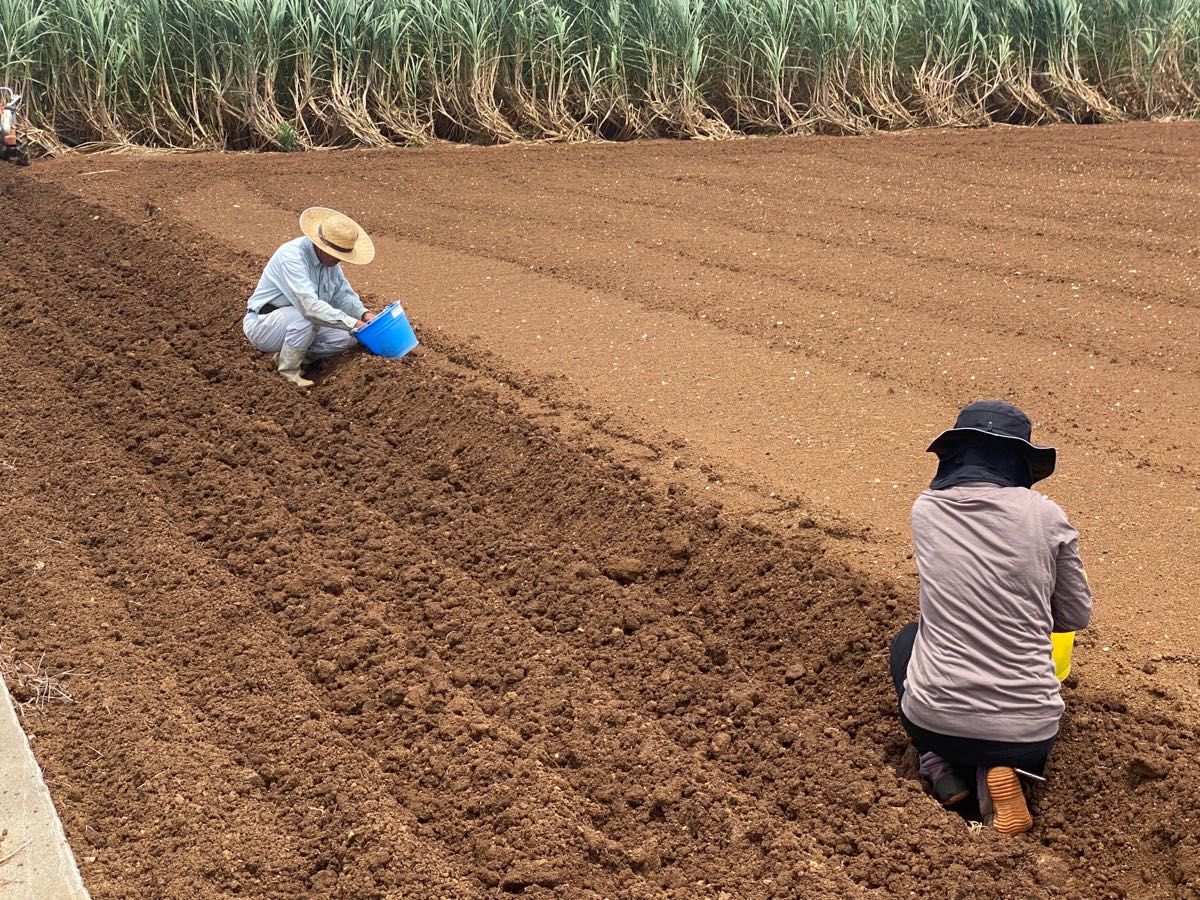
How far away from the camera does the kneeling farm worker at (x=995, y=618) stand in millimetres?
3518

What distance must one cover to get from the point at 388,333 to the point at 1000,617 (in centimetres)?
416

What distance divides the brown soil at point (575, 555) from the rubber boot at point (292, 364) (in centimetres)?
8

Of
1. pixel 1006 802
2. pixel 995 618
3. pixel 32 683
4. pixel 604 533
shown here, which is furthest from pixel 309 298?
pixel 1006 802

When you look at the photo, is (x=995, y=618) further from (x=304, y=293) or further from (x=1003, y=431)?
(x=304, y=293)

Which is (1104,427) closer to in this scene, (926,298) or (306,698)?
(926,298)

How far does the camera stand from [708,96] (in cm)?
1466

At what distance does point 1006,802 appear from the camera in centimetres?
356

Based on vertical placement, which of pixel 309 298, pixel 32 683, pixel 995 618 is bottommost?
pixel 32 683

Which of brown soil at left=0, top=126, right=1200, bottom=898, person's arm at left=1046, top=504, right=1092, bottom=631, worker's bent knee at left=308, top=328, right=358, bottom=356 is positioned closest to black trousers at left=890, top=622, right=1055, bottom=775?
brown soil at left=0, top=126, right=1200, bottom=898

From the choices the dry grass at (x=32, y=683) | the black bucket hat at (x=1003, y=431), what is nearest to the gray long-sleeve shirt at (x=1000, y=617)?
the black bucket hat at (x=1003, y=431)

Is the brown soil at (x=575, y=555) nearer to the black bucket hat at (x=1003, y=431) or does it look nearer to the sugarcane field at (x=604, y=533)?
the sugarcane field at (x=604, y=533)

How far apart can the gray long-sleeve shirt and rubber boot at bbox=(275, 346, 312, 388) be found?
4.15 meters

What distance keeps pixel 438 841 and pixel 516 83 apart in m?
11.6

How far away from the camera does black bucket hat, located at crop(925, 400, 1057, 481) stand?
3602 millimetres
